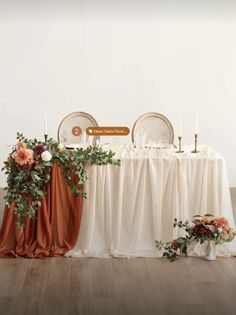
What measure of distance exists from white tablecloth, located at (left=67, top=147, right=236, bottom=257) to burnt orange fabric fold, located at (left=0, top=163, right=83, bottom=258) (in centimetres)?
8

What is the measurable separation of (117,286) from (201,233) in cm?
79

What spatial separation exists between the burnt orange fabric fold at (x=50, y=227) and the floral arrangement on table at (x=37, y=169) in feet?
0.20

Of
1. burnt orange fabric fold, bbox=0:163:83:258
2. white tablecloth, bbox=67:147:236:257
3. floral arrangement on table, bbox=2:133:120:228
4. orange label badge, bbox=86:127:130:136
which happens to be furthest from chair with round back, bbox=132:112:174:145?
burnt orange fabric fold, bbox=0:163:83:258

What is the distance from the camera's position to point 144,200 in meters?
4.53

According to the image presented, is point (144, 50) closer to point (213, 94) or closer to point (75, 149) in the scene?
point (213, 94)

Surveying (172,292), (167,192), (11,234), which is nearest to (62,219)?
(11,234)

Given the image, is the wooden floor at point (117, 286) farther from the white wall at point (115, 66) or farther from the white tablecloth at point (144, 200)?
the white wall at point (115, 66)

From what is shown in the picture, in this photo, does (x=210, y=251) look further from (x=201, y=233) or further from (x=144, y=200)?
(x=144, y=200)

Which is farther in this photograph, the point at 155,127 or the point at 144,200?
the point at 155,127

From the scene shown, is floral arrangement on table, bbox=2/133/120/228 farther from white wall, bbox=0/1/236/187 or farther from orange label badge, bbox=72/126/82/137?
white wall, bbox=0/1/236/187

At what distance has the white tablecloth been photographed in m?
4.49

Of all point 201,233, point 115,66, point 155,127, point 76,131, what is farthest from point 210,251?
point 115,66

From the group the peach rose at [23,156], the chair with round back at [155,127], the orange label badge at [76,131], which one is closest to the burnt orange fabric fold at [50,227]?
the peach rose at [23,156]

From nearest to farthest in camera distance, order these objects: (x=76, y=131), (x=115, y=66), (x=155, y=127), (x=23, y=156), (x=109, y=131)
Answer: (x=23, y=156)
(x=109, y=131)
(x=76, y=131)
(x=155, y=127)
(x=115, y=66)
